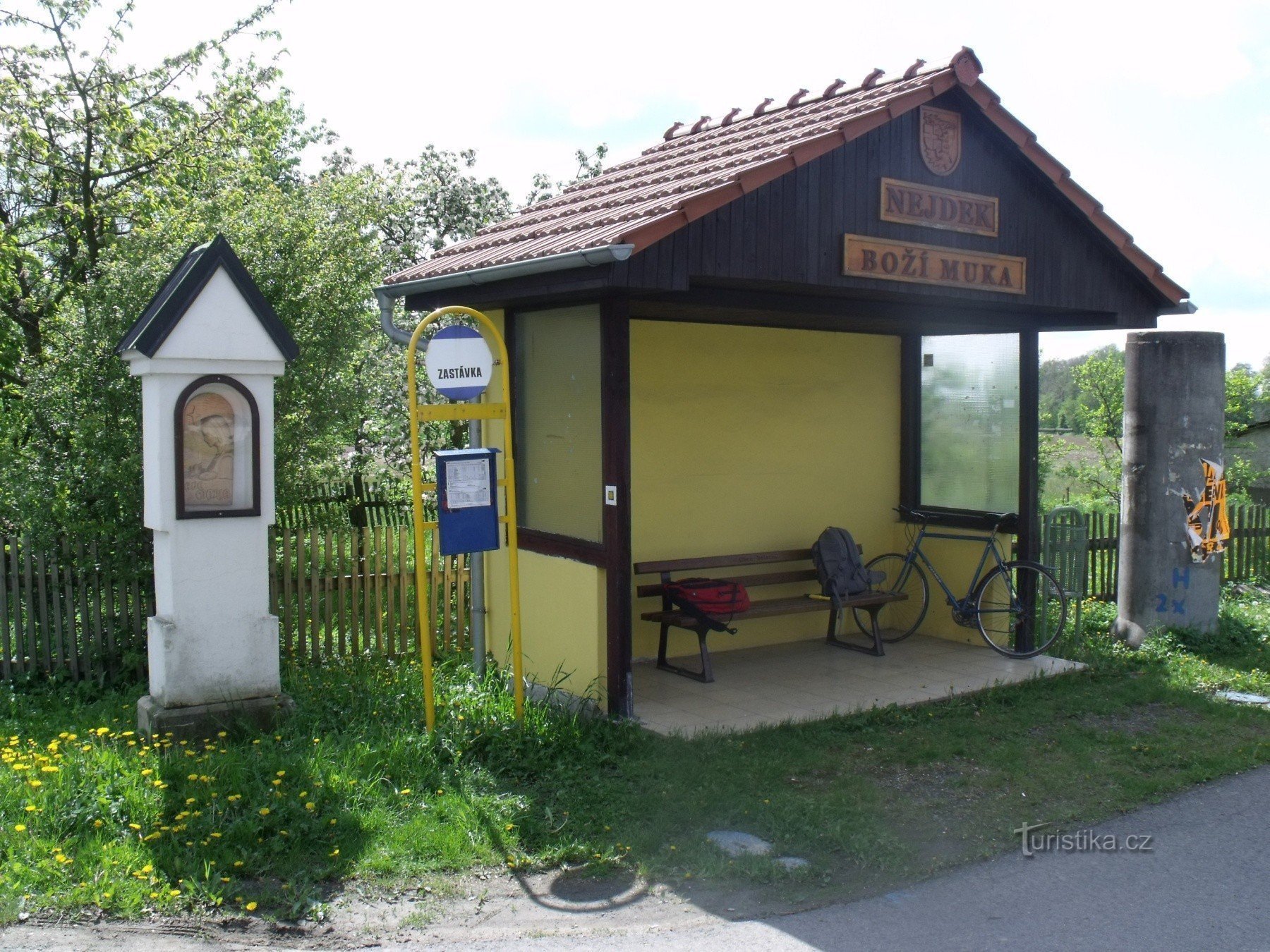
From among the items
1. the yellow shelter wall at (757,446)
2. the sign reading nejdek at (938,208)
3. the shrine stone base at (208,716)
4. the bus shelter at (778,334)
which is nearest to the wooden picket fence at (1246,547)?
the bus shelter at (778,334)

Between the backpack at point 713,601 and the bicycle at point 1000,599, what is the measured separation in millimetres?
1723

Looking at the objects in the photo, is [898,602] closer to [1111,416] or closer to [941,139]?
[941,139]

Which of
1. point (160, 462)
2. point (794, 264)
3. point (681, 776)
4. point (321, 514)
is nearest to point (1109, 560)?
point (794, 264)

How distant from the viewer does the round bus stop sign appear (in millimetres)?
6305

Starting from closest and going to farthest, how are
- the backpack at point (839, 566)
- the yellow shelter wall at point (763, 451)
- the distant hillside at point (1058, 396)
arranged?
the yellow shelter wall at point (763, 451) < the backpack at point (839, 566) < the distant hillside at point (1058, 396)

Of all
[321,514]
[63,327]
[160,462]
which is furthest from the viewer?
[321,514]

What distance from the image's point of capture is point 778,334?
8969 mm

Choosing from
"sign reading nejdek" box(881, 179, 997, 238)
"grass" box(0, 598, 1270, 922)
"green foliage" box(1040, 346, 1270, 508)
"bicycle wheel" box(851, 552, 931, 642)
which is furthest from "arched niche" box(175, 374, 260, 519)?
"green foliage" box(1040, 346, 1270, 508)

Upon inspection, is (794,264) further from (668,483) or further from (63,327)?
(63,327)

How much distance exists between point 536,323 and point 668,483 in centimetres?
172

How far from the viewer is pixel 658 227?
19.2ft

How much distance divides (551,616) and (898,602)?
148 inches

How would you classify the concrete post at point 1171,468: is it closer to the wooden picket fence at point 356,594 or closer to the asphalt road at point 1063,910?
the asphalt road at point 1063,910

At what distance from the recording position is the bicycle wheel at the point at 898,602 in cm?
925
